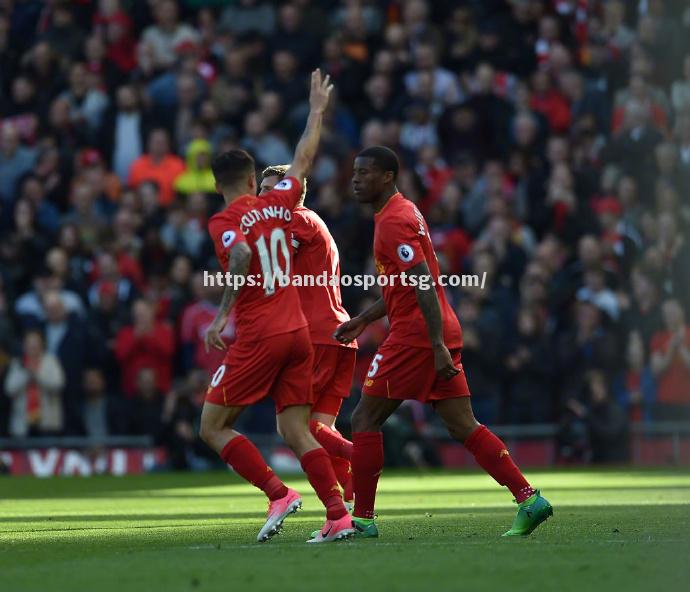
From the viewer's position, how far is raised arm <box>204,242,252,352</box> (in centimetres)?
912

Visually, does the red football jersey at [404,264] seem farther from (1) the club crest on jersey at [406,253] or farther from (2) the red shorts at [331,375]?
(2) the red shorts at [331,375]

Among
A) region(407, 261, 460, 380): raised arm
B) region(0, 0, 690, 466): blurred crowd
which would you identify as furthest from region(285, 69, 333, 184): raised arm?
region(0, 0, 690, 466): blurred crowd

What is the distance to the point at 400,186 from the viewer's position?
19.9 m

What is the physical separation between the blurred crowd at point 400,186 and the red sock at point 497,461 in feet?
31.3

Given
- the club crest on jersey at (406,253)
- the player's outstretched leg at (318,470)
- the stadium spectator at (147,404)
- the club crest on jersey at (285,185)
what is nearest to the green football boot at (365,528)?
the player's outstretched leg at (318,470)

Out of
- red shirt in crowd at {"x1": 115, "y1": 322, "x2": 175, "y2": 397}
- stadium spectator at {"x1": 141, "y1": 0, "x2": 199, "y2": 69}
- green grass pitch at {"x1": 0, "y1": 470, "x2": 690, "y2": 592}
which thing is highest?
stadium spectator at {"x1": 141, "y1": 0, "x2": 199, "y2": 69}

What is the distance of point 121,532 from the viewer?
10.3 meters

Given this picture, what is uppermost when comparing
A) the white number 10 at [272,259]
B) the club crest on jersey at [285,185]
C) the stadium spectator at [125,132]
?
the stadium spectator at [125,132]

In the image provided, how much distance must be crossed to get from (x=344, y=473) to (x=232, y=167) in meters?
2.68

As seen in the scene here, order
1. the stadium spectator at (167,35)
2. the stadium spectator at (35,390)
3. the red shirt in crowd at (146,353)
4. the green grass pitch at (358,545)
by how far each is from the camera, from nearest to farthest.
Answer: the green grass pitch at (358,545)
the stadium spectator at (35,390)
the red shirt in crowd at (146,353)
the stadium spectator at (167,35)

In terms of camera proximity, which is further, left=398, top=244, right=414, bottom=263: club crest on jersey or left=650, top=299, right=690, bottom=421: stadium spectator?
left=650, top=299, right=690, bottom=421: stadium spectator

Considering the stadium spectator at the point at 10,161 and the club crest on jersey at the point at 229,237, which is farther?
the stadium spectator at the point at 10,161

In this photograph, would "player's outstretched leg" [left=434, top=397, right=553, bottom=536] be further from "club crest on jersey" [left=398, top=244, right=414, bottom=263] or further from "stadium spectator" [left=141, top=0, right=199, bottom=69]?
"stadium spectator" [left=141, top=0, right=199, bottom=69]

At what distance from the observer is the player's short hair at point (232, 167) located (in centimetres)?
953
